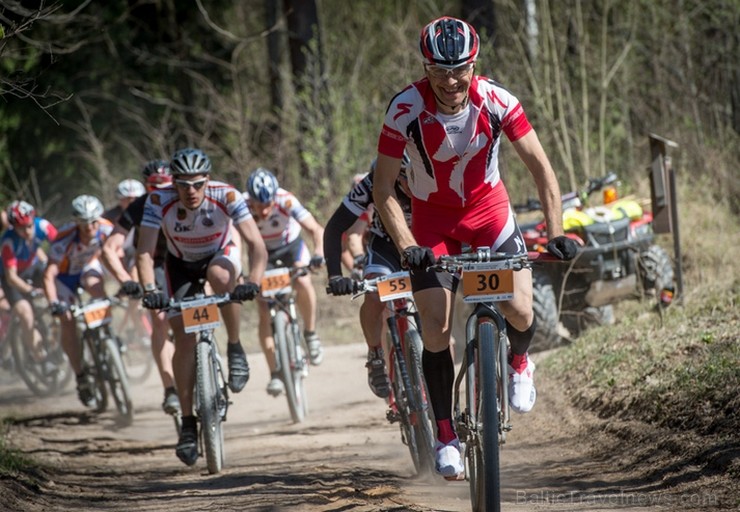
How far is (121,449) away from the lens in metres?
9.71

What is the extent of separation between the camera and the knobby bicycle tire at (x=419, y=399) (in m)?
6.64

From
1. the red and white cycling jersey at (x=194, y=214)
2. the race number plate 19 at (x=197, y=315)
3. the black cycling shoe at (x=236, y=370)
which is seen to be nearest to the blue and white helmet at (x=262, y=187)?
the red and white cycling jersey at (x=194, y=214)

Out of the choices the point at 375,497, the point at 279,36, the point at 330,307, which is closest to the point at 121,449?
the point at 375,497

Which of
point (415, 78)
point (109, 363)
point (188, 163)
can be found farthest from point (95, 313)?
point (415, 78)

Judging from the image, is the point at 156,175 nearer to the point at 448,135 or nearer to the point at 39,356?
the point at 39,356

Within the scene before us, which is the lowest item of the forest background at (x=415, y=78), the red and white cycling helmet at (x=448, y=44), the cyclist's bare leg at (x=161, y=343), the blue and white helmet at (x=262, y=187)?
the cyclist's bare leg at (x=161, y=343)

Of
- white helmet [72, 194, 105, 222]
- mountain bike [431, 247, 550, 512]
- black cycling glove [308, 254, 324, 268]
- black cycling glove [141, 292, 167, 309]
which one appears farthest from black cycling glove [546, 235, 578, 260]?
white helmet [72, 194, 105, 222]

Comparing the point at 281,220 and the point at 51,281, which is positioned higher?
the point at 281,220

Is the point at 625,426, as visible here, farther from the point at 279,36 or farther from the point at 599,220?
the point at 279,36

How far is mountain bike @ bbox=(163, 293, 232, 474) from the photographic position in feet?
25.4

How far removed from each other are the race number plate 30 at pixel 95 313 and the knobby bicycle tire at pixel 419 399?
14.6 feet

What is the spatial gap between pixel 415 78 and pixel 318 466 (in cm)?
956

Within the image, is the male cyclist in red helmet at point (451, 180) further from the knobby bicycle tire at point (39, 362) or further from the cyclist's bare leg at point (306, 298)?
the knobby bicycle tire at point (39, 362)

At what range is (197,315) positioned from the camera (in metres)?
7.74
